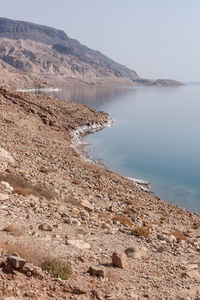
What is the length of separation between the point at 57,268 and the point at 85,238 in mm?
2911

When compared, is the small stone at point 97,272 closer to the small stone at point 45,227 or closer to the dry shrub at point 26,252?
the dry shrub at point 26,252

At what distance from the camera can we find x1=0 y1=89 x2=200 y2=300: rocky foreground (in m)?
6.39

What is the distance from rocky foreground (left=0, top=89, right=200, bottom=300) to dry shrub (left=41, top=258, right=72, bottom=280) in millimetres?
19

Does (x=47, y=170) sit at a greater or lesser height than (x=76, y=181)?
greater

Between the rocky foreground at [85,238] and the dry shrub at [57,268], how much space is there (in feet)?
0.06

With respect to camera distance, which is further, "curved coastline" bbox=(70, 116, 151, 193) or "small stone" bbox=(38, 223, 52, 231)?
"curved coastline" bbox=(70, 116, 151, 193)

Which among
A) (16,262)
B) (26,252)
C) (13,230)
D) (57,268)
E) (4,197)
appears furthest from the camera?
(4,197)

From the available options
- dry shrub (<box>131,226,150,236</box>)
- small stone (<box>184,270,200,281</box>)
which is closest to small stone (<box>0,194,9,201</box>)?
dry shrub (<box>131,226,150,236</box>)

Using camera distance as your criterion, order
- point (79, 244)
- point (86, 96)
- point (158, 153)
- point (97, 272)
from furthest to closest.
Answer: point (86, 96) < point (158, 153) < point (79, 244) < point (97, 272)

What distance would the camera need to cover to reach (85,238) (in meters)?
9.47

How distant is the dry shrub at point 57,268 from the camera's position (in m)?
6.55

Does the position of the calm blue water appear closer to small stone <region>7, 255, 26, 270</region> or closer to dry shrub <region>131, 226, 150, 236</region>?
dry shrub <region>131, 226, 150, 236</region>

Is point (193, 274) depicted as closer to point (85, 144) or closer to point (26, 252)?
point (26, 252)

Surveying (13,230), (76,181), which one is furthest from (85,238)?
(76,181)
